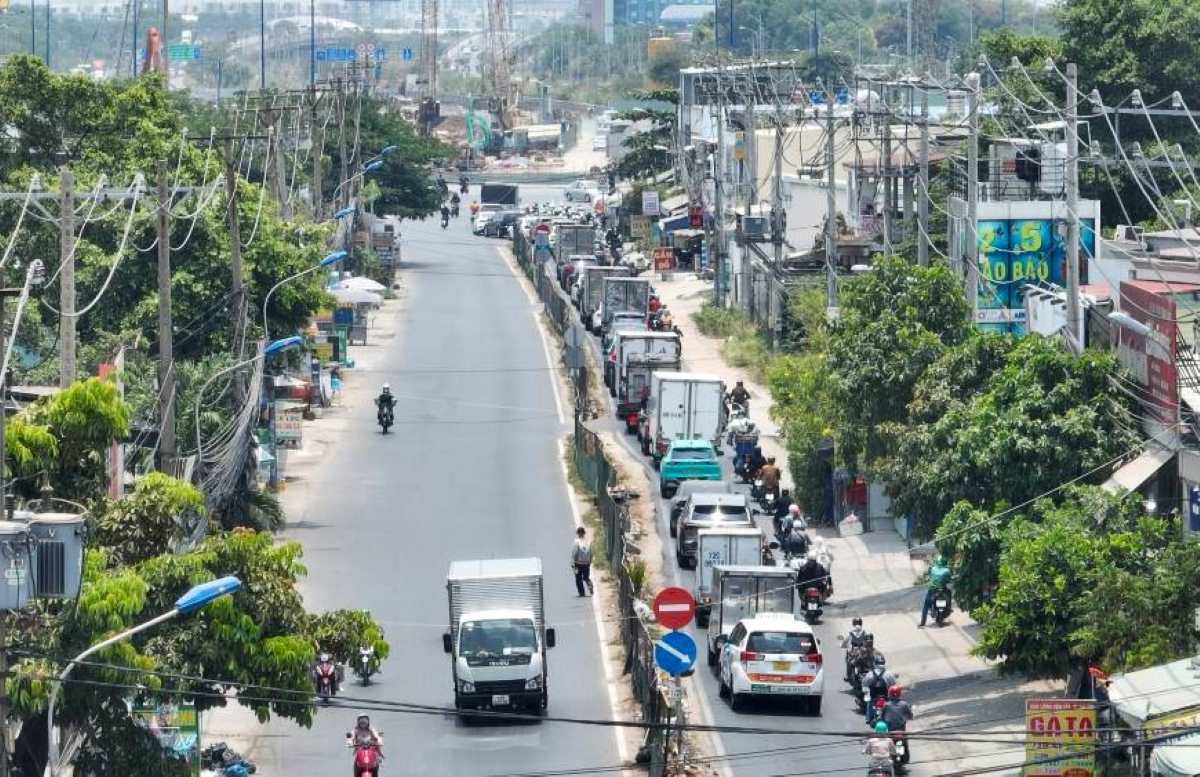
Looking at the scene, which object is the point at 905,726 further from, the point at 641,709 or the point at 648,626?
the point at 648,626

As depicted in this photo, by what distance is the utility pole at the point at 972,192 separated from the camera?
43281mm

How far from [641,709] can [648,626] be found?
12.4 feet

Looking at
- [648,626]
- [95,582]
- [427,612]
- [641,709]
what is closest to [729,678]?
[641,709]

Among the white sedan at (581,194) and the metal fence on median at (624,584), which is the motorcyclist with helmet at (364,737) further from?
the white sedan at (581,194)

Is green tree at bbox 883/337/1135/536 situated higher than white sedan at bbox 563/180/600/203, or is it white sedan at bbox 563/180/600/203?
white sedan at bbox 563/180/600/203

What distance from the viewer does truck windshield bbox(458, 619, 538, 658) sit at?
3375cm

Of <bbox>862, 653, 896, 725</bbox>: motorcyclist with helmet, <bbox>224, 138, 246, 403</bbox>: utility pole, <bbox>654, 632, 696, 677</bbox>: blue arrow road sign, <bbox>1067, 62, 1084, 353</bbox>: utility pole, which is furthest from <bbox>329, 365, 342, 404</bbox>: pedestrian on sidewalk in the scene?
<bbox>654, 632, 696, 677</bbox>: blue arrow road sign

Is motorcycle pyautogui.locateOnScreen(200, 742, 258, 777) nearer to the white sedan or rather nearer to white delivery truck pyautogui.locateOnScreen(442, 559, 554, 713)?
white delivery truck pyautogui.locateOnScreen(442, 559, 554, 713)

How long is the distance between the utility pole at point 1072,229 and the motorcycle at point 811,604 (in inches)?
218

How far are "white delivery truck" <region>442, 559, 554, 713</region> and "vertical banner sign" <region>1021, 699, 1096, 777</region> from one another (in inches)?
326

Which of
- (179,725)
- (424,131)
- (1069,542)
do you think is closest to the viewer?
(179,725)

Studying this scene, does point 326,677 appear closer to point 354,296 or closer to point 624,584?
point 624,584

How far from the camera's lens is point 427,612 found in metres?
41.0

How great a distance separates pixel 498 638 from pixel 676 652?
5.64 metres
